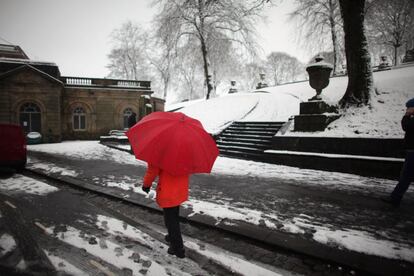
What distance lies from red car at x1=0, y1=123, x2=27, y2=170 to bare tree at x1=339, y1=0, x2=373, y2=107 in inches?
514

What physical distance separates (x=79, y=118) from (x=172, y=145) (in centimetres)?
2846

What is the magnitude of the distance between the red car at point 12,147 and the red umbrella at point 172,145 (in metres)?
8.12

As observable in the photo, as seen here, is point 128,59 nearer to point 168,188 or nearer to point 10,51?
point 10,51

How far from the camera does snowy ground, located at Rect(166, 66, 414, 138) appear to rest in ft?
30.9

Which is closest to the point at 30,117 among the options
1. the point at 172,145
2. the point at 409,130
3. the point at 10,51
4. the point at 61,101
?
the point at 61,101

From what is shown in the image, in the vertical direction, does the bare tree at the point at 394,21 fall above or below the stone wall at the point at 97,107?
above

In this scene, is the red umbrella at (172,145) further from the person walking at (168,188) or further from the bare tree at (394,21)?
the bare tree at (394,21)

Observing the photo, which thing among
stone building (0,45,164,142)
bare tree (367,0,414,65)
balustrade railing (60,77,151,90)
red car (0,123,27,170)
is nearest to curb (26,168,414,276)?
red car (0,123,27,170)

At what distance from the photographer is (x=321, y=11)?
27.1m

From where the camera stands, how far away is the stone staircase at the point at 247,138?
11841 mm

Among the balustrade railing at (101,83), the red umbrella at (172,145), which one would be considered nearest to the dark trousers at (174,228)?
the red umbrella at (172,145)

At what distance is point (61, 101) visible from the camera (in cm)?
2666

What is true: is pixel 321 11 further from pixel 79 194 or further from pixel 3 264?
pixel 3 264

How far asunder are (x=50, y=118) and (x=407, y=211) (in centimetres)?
2810
